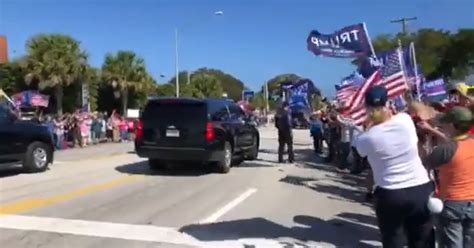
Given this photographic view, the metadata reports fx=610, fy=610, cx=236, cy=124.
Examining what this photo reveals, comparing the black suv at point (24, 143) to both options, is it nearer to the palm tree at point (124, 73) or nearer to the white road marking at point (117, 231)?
the white road marking at point (117, 231)

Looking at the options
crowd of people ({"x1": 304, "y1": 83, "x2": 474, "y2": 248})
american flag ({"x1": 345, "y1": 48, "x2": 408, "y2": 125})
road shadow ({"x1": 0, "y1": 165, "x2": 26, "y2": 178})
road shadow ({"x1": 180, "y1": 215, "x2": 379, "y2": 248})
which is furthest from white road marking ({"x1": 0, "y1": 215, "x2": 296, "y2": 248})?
road shadow ({"x1": 0, "y1": 165, "x2": 26, "y2": 178})

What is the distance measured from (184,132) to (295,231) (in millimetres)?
6433

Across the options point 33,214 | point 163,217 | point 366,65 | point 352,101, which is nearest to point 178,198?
point 163,217

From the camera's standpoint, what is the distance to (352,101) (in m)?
9.98

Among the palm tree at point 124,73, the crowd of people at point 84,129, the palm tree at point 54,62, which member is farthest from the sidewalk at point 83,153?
the palm tree at point 124,73

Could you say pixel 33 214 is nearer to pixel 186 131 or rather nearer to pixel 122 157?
pixel 186 131

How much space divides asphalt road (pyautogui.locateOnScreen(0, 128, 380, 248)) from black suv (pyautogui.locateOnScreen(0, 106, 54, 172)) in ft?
1.21

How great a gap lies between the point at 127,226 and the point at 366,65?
7.96m

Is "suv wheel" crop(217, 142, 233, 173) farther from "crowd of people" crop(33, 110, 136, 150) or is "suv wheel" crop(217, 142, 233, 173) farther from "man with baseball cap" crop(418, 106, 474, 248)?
"crowd of people" crop(33, 110, 136, 150)

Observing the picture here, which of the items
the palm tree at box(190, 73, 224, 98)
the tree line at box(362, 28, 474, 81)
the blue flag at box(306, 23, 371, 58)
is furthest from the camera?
the palm tree at box(190, 73, 224, 98)

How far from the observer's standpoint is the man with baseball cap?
4.78 m

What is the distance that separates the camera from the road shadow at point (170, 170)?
47.3 feet

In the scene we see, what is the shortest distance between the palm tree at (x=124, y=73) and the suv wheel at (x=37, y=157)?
37382 mm

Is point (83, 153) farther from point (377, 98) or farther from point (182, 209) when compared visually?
point (377, 98)
